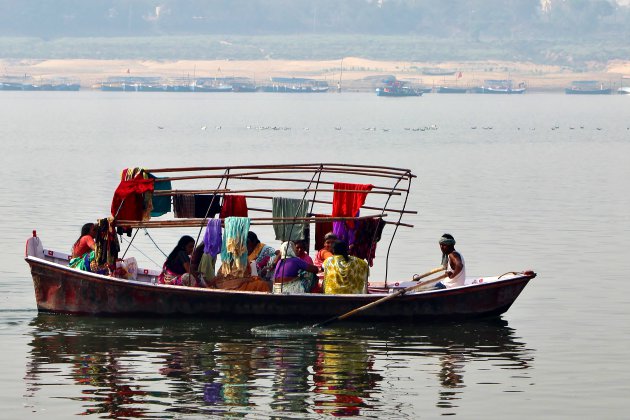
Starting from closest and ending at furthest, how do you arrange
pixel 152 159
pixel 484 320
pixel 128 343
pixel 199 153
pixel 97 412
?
1. pixel 97 412
2. pixel 128 343
3. pixel 484 320
4. pixel 152 159
5. pixel 199 153

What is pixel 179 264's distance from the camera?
23391 millimetres

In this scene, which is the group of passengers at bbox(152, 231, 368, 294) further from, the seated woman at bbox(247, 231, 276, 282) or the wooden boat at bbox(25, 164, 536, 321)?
the wooden boat at bbox(25, 164, 536, 321)

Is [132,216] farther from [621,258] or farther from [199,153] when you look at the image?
[199,153]

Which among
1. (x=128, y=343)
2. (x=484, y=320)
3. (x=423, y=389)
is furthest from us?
(x=484, y=320)

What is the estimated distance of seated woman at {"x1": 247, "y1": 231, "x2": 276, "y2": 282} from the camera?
23.6m

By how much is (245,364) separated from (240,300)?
2.57m

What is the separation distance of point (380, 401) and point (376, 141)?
245 feet

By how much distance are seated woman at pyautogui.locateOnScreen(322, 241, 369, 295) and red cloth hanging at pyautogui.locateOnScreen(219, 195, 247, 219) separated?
8.03 ft

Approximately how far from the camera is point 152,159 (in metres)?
70.3

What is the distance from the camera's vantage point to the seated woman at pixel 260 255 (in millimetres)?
23625

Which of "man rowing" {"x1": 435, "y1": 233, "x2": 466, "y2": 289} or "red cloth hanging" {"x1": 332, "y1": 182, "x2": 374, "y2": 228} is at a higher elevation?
"red cloth hanging" {"x1": 332, "y1": 182, "x2": 374, "y2": 228}

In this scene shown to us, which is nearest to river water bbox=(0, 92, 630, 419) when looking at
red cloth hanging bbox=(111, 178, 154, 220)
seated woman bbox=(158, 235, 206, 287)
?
seated woman bbox=(158, 235, 206, 287)

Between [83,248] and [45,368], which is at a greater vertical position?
[83,248]

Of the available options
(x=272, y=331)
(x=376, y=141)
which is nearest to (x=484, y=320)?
(x=272, y=331)
